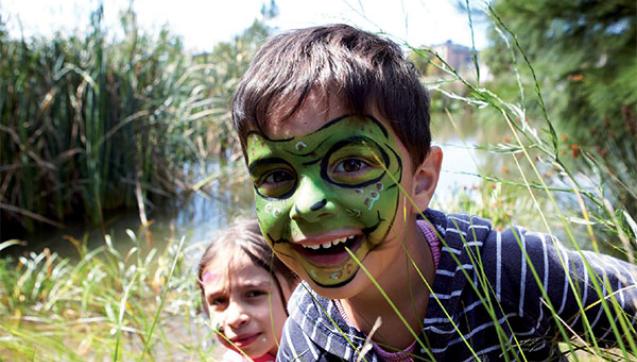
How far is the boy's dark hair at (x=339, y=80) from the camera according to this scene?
120 centimetres

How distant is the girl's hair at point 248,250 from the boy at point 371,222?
0.68m

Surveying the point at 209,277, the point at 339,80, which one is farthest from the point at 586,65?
the point at 339,80

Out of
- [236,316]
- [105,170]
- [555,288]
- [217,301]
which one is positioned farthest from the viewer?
[105,170]

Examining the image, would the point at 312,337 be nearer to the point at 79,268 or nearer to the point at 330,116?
the point at 330,116

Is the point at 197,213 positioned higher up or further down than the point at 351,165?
further down

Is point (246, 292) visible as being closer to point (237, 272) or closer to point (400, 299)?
point (237, 272)

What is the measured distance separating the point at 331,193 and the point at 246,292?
0.99m

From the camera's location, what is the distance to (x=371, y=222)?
119 centimetres

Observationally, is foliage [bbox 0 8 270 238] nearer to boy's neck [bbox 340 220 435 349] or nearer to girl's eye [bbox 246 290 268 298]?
girl's eye [bbox 246 290 268 298]

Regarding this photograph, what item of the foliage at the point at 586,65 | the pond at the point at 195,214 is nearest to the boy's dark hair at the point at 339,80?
the foliage at the point at 586,65

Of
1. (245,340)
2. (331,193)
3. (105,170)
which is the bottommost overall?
(245,340)

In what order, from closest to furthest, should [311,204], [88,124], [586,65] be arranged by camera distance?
[311,204] < [586,65] < [88,124]

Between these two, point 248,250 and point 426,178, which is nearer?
point 426,178

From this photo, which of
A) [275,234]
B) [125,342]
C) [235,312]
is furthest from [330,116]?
[125,342]
